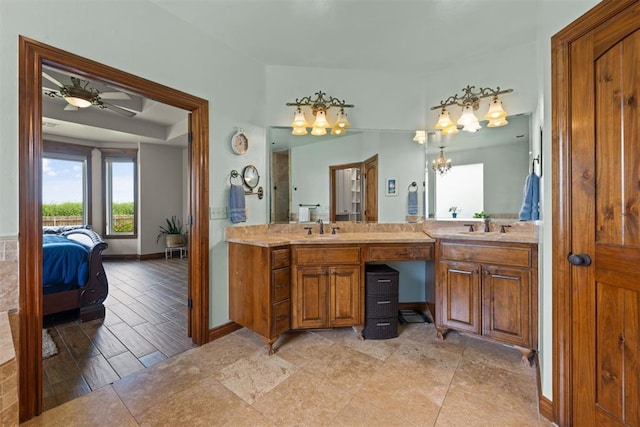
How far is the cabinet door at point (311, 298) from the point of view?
2.22 meters

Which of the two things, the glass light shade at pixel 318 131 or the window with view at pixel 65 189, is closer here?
the glass light shade at pixel 318 131

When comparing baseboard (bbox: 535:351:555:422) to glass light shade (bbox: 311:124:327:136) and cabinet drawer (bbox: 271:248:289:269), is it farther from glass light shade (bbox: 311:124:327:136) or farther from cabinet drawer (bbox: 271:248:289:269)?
glass light shade (bbox: 311:124:327:136)

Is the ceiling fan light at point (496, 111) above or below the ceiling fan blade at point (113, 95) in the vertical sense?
below

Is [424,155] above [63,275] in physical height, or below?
above

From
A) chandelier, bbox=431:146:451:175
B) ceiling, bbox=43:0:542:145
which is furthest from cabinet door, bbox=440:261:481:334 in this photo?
ceiling, bbox=43:0:542:145

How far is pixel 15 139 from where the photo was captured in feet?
4.54

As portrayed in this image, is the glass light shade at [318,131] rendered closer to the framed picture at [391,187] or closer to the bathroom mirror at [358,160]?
the bathroom mirror at [358,160]

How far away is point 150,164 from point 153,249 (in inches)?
72.5

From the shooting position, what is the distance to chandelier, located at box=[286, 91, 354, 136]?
2709 millimetres

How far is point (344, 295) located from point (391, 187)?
126 cm

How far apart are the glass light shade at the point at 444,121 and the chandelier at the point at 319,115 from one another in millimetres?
887

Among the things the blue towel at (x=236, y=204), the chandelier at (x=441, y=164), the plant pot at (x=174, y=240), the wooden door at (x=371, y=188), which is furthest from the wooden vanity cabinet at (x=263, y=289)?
the plant pot at (x=174, y=240)

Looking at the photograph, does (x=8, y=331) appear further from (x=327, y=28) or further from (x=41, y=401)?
(x=327, y=28)

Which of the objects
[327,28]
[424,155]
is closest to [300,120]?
[327,28]
